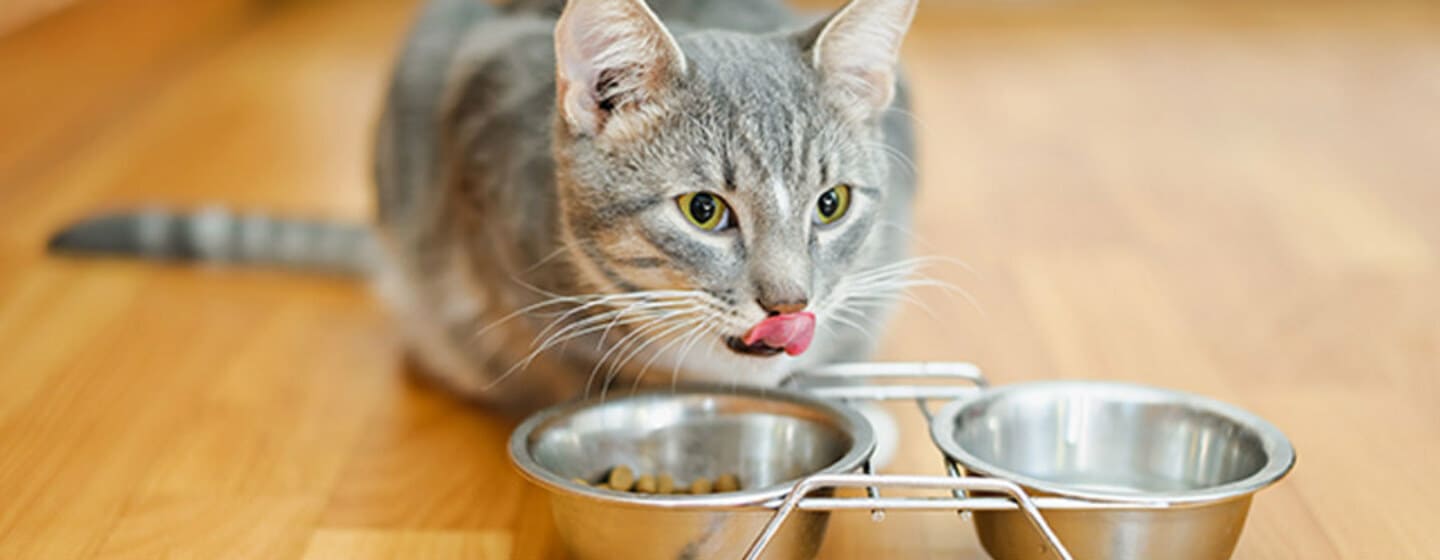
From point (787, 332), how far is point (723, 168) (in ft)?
0.62

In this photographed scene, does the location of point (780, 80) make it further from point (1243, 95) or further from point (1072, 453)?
point (1243, 95)

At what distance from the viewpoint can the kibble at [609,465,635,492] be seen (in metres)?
1.78

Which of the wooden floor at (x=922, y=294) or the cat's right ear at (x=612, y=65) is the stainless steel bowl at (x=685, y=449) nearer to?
the wooden floor at (x=922, y=294)

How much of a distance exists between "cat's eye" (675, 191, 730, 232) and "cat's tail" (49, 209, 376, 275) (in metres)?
1.23

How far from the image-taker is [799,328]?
5.63ft

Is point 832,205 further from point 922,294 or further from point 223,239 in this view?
point 223,239

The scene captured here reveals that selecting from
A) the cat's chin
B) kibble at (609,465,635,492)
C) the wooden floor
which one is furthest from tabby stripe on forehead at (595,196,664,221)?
the wooden floor

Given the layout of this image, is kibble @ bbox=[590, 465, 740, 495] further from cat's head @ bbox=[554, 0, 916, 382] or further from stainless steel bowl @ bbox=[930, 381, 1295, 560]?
Answer: stainless steel bowl @ bbox=[930, 381, 1295, 560]

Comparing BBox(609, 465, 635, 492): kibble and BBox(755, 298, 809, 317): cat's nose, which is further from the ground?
BBox(755, 298, 809, 317): cat's nose

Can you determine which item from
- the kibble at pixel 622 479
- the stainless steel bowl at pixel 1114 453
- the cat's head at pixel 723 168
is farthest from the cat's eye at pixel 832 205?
the kibble at pixel 622 479

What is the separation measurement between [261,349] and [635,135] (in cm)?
99

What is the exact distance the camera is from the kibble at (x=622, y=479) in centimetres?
178

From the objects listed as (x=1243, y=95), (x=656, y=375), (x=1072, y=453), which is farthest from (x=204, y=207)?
(x=1243, y=95)

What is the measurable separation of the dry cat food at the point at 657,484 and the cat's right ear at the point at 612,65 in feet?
1.23
